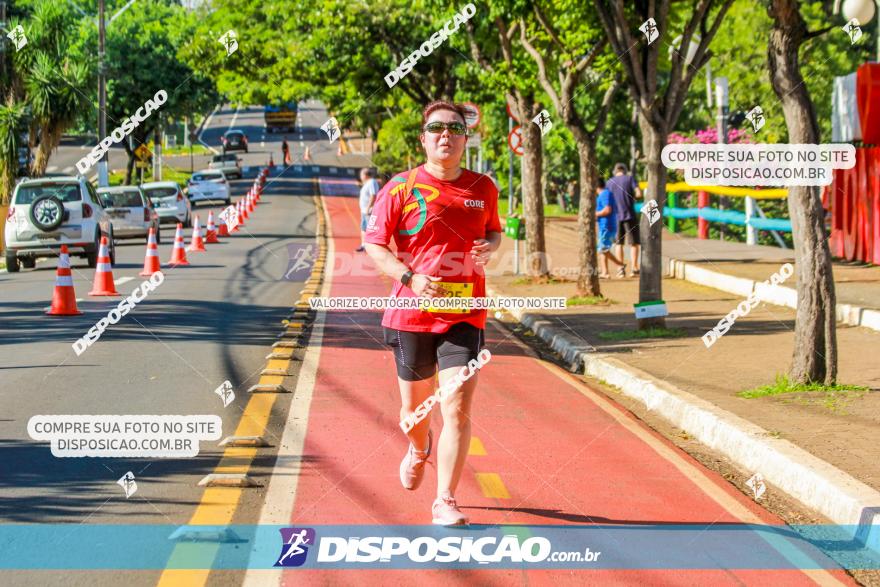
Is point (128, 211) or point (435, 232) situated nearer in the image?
point (435, 232)

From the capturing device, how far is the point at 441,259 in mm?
6652

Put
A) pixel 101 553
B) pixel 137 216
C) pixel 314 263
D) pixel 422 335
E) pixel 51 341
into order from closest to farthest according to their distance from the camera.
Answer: pixel 101 553 → pixel 422 335 → pixel 51 341 → pixel 314 263 → pixel 137 216

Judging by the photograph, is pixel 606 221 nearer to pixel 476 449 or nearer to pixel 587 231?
pixel 587 231

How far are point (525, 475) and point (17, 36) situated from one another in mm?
32491

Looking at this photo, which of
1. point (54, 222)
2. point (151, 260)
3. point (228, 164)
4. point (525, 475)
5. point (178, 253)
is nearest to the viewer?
point (525, 475)

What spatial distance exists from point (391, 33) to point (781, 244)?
13.5 metres

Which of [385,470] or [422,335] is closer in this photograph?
[422,335]

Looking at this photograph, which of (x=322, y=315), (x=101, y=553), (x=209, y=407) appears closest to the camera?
(x=101, y=553)

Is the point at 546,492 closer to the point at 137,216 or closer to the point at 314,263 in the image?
the point at 314,263

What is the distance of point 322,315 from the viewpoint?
17.4 metres

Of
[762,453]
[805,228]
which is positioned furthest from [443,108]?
[805,228]

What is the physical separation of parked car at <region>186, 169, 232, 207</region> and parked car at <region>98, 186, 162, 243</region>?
21.2m

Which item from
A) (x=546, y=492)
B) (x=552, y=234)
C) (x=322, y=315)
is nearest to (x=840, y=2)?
(x=322, y=315)

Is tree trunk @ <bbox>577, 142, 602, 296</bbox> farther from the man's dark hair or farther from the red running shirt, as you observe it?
the red running shirt
